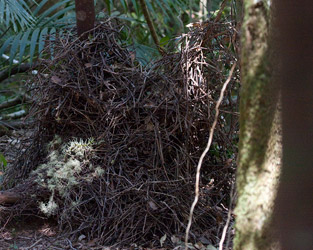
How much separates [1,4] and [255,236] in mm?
2887

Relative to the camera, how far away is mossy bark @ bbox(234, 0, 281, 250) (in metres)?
1.40

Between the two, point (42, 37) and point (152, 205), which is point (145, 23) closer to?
point (42, 37)

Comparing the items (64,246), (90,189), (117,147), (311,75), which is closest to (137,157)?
(117,147)

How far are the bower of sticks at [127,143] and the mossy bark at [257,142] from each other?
1181mm

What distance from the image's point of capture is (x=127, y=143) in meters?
2.94

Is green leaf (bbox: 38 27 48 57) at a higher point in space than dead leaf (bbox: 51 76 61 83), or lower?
higher

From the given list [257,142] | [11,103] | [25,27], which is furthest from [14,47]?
[257,142]

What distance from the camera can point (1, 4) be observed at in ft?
11.7

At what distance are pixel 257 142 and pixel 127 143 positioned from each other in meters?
1.58

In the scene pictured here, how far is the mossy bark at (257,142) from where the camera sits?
1396mm

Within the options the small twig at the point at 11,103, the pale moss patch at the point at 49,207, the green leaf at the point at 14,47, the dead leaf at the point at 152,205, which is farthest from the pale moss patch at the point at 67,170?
the small twig at the point at 11,103

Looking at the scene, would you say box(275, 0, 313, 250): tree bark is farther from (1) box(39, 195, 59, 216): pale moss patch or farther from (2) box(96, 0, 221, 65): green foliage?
(2) box(96, 0, 221, 65): green foliage

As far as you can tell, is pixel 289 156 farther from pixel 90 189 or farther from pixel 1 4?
pixel 1 4

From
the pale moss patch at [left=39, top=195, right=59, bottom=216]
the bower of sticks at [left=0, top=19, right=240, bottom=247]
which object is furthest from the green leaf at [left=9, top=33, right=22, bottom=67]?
the pale moss patch at [left=39, top=195, right=59, bottom=216]
